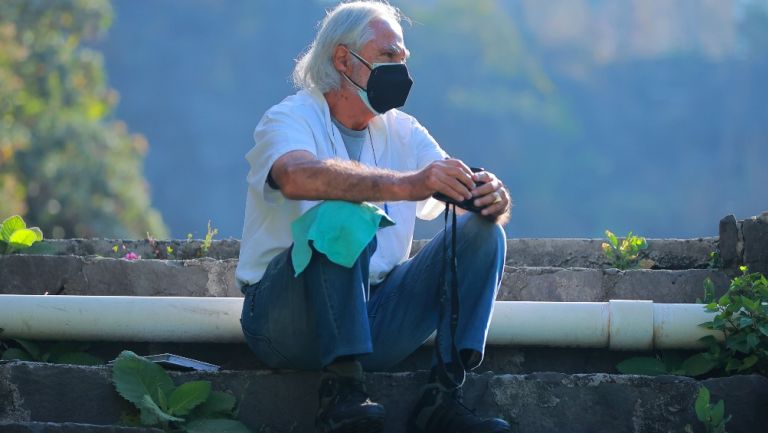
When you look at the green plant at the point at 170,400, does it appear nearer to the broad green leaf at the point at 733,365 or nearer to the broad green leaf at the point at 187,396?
the broad green leaf at the point at 187,396

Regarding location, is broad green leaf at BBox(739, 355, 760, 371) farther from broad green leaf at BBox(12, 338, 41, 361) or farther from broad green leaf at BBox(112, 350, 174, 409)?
broad green leaf at BBox(12, 338, 41, 361)

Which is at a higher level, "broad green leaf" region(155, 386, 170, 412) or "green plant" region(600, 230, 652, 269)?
"green plant" region(600, 230, 652, 269)

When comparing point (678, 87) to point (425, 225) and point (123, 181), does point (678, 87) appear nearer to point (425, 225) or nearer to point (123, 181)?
point (425, 225)

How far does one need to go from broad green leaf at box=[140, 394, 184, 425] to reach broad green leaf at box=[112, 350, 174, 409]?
0.06 m

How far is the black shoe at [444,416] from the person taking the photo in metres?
3.51

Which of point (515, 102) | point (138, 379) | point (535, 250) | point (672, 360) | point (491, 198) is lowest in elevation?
point (138, 379)

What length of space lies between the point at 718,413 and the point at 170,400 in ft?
4.97

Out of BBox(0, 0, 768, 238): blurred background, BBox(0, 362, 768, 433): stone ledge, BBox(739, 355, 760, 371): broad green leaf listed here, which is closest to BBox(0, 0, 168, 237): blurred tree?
BBox(0, 0, 768, 238): blurred background

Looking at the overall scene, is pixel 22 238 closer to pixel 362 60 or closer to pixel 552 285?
pixel 362 60

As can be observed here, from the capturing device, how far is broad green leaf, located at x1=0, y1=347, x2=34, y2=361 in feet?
13.9

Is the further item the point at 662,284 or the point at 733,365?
the point at 662,284

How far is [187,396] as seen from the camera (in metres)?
3.69

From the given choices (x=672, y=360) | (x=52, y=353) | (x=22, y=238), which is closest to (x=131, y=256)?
(x=22, y=238)

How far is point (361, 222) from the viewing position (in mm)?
3523
